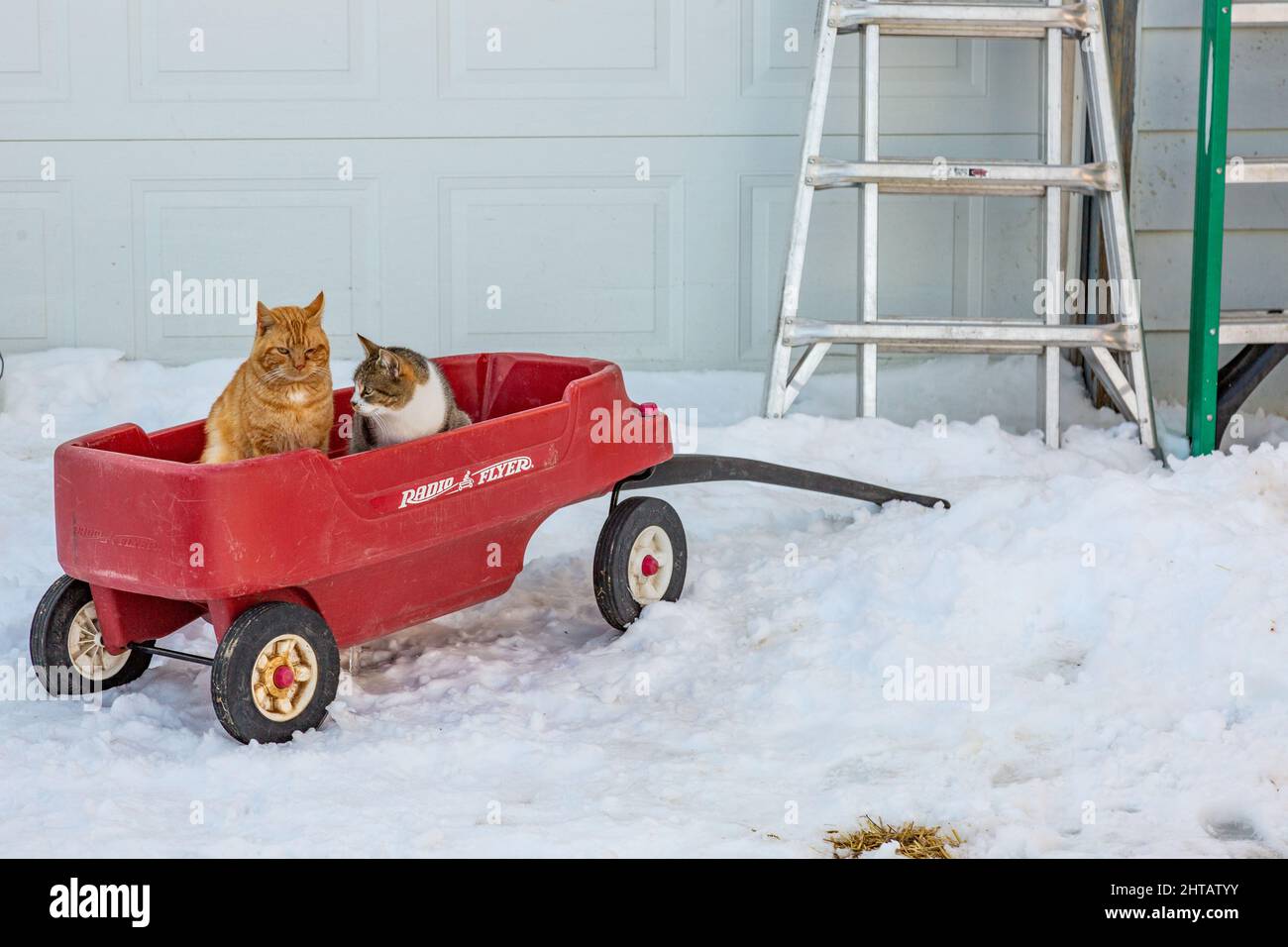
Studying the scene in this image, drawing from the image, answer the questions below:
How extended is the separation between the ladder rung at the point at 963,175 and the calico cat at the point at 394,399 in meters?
1.46

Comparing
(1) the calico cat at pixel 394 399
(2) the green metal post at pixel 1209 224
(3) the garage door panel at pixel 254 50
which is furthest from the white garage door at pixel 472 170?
(1) the calico cat at pixel 394 399

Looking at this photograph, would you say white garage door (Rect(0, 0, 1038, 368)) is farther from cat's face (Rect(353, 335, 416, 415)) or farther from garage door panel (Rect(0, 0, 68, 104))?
cat's face (Rect(353, 335, 416, 415))

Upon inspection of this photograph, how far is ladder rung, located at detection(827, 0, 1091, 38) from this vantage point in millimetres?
3465

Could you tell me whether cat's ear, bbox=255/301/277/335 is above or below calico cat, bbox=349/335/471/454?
above

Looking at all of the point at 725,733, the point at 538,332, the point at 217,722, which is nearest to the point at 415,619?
the point at 217,722

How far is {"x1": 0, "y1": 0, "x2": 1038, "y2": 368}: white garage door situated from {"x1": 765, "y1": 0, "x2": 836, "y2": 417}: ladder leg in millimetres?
512

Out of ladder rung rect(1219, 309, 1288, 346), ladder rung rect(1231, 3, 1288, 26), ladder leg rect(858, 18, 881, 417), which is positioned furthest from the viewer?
ladder leg rect(858, 18, 881, 417)

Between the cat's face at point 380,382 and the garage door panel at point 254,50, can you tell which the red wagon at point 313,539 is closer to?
the cat's face at point 380,382

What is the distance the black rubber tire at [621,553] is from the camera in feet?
8.43

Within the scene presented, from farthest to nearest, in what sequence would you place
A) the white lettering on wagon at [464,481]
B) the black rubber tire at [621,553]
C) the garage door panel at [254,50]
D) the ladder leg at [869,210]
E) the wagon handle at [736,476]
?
1. the garage door panel at [254,50]
2. the ladder leg at [869,210]
3. the wagon handle at [736,476]
4. the black rubber tire at [621,553]
5. the white lettering on wagon at [464,481]

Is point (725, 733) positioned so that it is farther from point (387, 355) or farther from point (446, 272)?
point (446, 272)

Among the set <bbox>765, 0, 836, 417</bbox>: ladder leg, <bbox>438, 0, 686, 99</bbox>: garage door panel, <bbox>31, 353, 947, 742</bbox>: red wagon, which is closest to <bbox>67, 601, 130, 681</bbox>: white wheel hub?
<bbox>31, 353, 947, 742</bbox>: red wagon

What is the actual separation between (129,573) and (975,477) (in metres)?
2.05

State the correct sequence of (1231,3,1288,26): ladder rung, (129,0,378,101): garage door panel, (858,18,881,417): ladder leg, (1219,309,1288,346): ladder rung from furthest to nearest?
(129,0,378,101): garage door panel, (858,18,881,417): ladder leg, (1219,309,1288,346): ladder rung, (1231,3,1288,26): ladder rung
